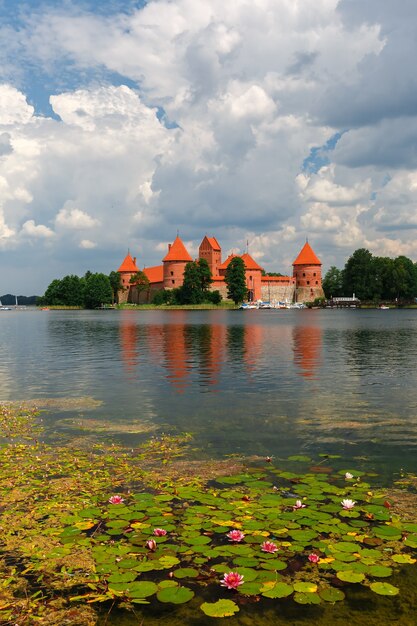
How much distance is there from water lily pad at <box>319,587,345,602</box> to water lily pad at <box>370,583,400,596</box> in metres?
0.31

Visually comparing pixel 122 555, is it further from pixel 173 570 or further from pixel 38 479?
pixel 38 479

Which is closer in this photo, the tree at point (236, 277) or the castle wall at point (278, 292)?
the tree at point (236, 277)

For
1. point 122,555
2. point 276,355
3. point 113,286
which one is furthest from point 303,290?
point 122,555

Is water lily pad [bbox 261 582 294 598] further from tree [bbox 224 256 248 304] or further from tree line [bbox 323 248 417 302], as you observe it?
tree line [bbox 323 248 417 302]

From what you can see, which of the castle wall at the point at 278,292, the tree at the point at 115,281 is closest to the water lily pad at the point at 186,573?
the castle wall at the point at 278,292

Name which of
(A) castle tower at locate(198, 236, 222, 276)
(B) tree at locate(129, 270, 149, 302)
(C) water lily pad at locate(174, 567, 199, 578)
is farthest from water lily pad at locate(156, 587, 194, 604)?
(B) tree at locate(129, 270, 149, 302)

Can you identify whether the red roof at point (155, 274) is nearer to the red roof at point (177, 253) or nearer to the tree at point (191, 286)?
the red roof at point (177, 253)

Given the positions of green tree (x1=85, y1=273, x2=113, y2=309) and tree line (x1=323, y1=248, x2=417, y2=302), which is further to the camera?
green tree (x1=85, y1=273, x2=113, y2=309)

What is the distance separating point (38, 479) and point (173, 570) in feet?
11.1

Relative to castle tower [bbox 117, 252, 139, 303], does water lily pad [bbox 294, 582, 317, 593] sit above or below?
below

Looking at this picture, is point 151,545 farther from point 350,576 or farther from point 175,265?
point 175,265

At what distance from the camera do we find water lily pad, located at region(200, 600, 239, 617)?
4.18 m

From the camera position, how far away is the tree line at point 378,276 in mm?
133125

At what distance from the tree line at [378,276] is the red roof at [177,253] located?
146 feet
